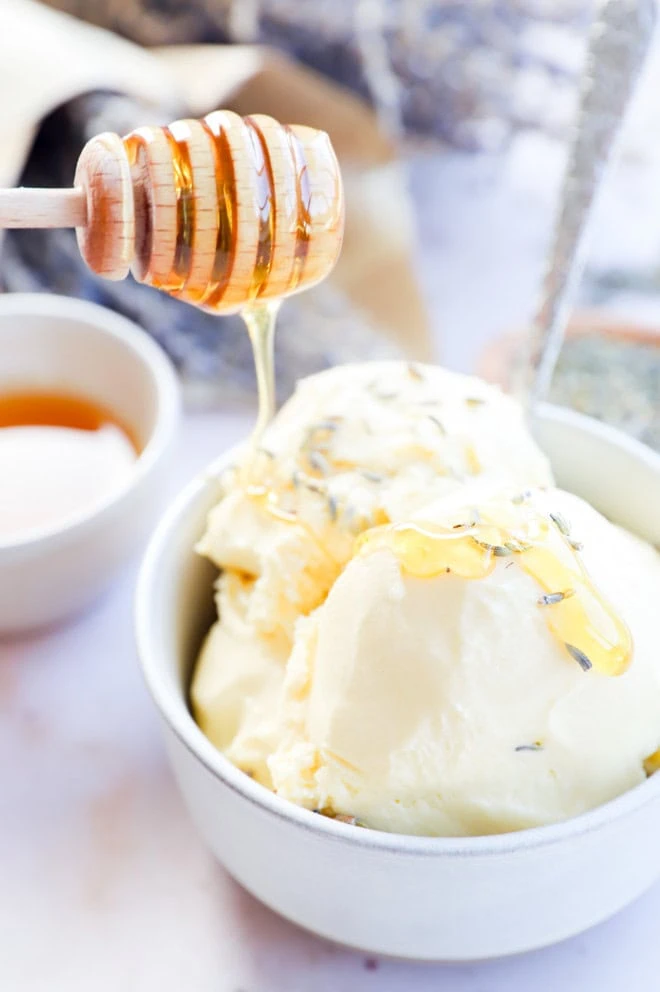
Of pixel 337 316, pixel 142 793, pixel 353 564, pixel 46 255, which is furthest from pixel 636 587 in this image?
pixel 46 255

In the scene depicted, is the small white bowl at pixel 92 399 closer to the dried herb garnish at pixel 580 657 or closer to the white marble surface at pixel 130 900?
the white marble surface at pixel 130 900

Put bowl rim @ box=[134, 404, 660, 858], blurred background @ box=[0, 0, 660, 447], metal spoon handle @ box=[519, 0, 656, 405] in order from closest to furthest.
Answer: bowl rim @ box=[134, 404, 660, 858], metal spoon handle @ box=[519, 0, 656, 405], blurred background @ box=[0, 0, 660, 447]

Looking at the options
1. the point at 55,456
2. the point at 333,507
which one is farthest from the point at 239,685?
the point at 55,456

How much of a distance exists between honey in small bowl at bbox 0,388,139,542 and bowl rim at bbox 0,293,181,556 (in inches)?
1.1

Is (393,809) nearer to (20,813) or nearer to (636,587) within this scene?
(636,587)

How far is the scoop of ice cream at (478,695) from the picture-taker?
58 cm

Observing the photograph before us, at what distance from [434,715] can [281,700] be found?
0.38ft

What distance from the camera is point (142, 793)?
0.79 metres

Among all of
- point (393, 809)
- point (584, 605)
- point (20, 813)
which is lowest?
point (20, 813)

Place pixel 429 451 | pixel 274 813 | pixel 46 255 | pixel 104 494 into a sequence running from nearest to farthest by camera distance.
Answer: pixel 274 813
pixel 429 451
pixel 104 494
pixel 46 255

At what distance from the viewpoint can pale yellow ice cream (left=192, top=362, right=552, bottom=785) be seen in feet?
2.27

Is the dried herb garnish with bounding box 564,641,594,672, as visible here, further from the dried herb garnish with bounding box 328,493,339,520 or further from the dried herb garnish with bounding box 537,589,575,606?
the dried herb garnish with bounding box 328,493,339,520

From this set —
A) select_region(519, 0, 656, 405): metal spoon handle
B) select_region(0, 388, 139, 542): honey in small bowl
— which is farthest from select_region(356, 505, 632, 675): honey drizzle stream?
select_region(0, 388, 139, 542): honey in small bowl

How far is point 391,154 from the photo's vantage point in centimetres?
134
